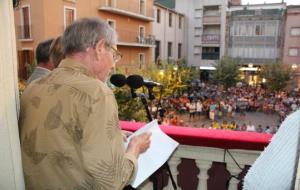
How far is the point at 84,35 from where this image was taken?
107 centimetres

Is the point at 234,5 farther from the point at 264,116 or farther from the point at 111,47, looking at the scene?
the point at 111,47

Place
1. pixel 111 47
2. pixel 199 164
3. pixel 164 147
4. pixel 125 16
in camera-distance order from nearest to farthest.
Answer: pixel 111 47, pixel 164 147, pixel 199 164, pixel 125 16

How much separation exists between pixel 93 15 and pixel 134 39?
5287 millimetres

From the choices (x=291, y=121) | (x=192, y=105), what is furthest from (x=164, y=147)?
(x=192, y=105)

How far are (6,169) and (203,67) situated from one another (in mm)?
27695

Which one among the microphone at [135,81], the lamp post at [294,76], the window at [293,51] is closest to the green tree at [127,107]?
the microphone at [135,81]

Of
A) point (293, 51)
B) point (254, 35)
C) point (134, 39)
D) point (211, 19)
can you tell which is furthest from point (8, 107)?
point (211, 19)

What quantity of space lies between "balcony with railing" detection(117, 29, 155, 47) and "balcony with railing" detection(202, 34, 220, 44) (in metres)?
6.93

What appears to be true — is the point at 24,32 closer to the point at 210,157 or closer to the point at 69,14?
the point at 69,14

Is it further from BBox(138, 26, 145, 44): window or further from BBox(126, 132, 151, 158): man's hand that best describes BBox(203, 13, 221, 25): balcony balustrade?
BBox(126, 132, 151, 158): man's hand

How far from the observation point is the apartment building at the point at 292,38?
23859mm

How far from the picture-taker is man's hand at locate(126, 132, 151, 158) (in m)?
1.14

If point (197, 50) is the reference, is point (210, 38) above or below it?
above

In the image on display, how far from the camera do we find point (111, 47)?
113 centimetres
